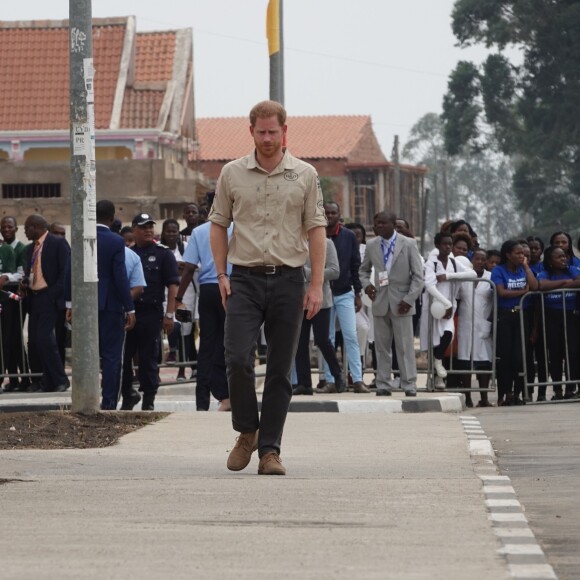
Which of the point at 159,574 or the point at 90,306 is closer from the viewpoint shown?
the point at 159,574

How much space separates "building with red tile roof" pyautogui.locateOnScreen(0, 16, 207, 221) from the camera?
52469 mm

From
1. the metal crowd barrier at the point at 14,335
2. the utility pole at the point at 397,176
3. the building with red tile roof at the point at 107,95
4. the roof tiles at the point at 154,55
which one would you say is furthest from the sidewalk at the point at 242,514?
the utility pole at the point at 397,176

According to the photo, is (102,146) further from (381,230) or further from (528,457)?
(528,457)

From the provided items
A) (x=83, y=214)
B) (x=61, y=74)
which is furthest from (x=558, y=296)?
(x=61, y=74)

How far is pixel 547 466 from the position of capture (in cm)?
1049

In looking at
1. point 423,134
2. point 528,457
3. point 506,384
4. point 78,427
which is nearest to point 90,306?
point 78,427

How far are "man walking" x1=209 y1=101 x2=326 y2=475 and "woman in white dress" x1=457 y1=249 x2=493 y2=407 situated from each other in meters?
8.45

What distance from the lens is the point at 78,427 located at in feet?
39.8

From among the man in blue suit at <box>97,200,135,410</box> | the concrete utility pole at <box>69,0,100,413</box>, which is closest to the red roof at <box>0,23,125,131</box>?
the man in blue suit at <box>97,200,135,410</box>

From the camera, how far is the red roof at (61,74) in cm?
5353

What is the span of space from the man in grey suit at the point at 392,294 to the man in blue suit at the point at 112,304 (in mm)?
3282

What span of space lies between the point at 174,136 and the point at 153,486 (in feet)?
154

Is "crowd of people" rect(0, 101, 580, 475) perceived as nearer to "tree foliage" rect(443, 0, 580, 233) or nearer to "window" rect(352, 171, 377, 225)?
"tree foliage" rect(443, 0, 580, 233)

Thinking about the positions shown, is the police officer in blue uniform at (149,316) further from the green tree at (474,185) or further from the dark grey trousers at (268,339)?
the green tree at (474,185)
